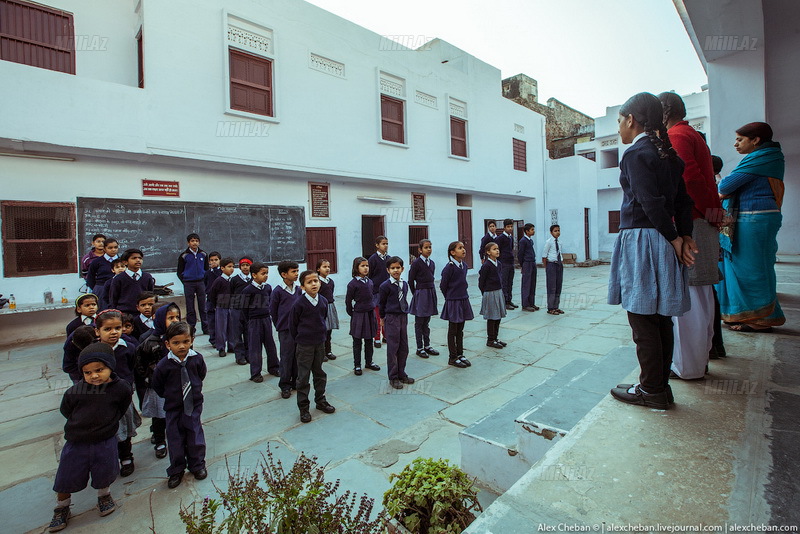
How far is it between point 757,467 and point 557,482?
762mm

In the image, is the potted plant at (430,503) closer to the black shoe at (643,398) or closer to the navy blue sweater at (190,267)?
the black shoe at (643,398)

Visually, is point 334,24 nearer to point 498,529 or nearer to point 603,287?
point 603,287

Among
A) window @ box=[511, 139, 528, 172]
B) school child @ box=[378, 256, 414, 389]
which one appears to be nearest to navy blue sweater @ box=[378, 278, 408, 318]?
school child @ box=[378, 256, 414, 389]

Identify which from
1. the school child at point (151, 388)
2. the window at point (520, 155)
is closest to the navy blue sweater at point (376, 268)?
the school child at point (151, 388)

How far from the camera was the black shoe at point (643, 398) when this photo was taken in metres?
2.04

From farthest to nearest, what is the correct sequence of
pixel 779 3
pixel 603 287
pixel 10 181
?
pixel 603 287
pixel 10 181
pixel 779 3

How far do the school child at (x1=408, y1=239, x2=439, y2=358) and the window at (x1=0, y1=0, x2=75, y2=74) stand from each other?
748cm

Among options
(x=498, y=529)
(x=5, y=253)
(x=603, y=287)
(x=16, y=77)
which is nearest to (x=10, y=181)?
(x=5, y=253)

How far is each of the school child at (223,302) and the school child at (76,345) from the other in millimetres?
2534

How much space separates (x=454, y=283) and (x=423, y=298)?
1.76 feet

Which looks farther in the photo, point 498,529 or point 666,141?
point 666,141

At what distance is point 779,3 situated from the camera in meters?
4.08

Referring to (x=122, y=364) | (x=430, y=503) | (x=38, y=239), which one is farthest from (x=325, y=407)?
(x=38, y=239)

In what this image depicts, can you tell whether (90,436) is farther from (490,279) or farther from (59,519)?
(490,279)
